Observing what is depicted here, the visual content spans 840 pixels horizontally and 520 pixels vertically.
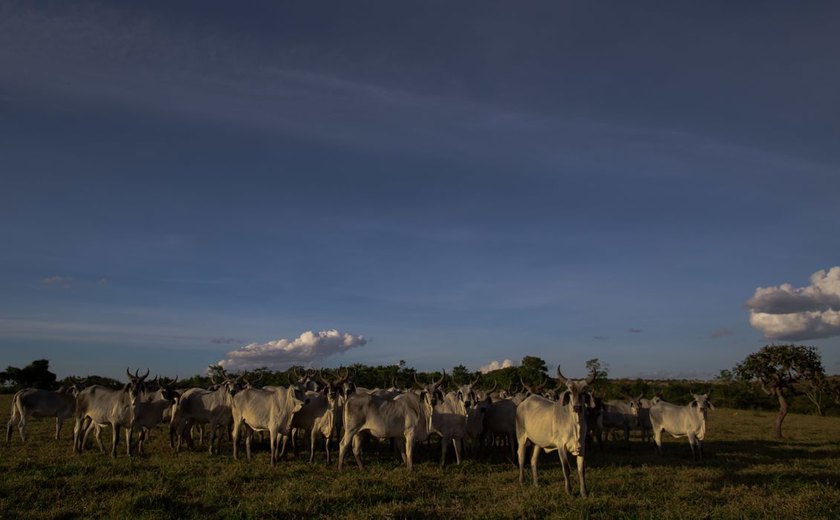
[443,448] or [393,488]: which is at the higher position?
[443,448]

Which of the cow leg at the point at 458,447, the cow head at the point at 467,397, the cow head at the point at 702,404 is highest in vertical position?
the cow head at the point at 467,397

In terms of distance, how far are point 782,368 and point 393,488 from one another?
83.4ft

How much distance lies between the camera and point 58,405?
2056 cm

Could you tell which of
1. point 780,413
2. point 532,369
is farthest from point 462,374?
point 780,413

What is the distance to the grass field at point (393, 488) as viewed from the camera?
32.6ft

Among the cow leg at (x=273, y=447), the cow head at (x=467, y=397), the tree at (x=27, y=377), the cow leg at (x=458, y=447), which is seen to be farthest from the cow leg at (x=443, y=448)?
the tree at (x=27, y=377)

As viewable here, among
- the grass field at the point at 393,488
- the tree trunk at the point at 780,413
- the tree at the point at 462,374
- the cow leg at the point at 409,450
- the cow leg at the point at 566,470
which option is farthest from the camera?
the tree at the point at 462,374

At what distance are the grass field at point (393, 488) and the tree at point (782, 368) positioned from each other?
12.1 meters

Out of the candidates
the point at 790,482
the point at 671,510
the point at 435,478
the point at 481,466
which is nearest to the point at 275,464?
the point at 435,478

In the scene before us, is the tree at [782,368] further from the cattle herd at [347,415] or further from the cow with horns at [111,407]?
the cow with horns at [111,407]

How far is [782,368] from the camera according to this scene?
94.6 feet

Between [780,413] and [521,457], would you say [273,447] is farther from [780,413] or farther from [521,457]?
[780,413]

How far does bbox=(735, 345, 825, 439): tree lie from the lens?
1123 inches

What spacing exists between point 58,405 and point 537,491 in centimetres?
1782
